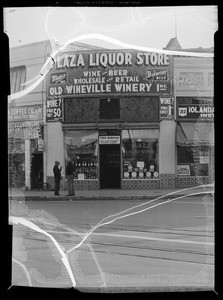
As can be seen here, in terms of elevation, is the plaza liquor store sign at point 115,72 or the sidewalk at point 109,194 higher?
the plaza liquor store sign at point 115,72

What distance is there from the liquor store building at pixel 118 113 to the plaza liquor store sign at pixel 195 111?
7 cm

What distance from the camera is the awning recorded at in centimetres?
471

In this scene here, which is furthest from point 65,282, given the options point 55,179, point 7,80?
point 7,80

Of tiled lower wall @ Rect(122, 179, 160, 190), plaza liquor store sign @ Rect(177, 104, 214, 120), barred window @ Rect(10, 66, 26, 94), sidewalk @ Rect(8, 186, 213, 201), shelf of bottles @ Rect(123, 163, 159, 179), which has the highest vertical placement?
barred window @ Rect(10, 66, 26, 94)

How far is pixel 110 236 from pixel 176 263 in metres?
0.49

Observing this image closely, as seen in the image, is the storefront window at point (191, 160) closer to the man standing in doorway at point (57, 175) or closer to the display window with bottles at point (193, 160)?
the display window with bottles at point (193, 160)

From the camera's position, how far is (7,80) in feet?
15.2

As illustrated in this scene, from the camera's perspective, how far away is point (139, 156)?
4.78 metres

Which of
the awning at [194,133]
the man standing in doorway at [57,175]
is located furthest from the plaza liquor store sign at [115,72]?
the man standing in doorway at [57,175]

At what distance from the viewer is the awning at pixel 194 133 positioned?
15.5 ft

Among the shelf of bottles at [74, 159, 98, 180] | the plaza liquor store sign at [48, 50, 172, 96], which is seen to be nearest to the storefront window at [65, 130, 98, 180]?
the shelf of bottles at [74, 159, 98, 180]

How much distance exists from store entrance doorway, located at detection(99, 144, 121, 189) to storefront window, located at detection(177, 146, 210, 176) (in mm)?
392

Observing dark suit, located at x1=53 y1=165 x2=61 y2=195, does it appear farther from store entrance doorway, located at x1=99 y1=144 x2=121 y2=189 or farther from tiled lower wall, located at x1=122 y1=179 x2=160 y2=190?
tiled lower wall, located at x1=122 y1=179 x2=160 y2=190
